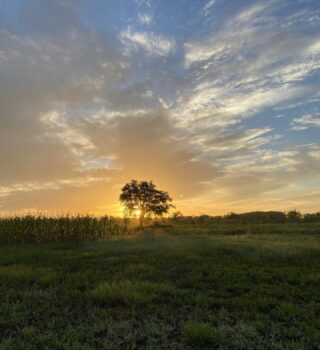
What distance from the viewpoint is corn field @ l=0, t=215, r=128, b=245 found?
28469mm

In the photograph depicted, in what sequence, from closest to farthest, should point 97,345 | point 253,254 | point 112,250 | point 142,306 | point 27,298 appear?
point 97,345 < point 142,306 < point 27,298 < point 253,254 < point 112,250

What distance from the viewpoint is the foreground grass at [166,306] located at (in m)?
6.27

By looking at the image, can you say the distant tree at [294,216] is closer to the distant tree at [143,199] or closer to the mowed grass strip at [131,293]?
the distant tree at [143,199]

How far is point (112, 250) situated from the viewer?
19469 mm

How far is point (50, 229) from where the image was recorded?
30.1 metres

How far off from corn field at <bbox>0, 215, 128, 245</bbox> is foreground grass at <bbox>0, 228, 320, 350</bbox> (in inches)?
636

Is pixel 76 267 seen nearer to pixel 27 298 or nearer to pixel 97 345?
pixel 27 298

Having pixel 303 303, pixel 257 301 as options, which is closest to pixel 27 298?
pixel 257 301

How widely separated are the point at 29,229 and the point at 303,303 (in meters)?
24.9

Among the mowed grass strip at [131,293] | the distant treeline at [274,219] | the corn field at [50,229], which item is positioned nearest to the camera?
the mowed grass strip at [131,293]

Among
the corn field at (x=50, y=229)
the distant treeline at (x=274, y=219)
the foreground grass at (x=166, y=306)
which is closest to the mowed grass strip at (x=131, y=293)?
the foreground grass at (x=166, y=306)

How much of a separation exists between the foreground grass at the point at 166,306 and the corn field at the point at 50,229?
53.0 feet

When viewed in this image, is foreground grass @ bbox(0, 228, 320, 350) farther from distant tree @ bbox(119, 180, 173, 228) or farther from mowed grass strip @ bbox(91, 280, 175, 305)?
distant tree @ bbox(119, 180, 173, 228)

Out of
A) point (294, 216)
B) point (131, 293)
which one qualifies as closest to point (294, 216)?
point (294, 216)
